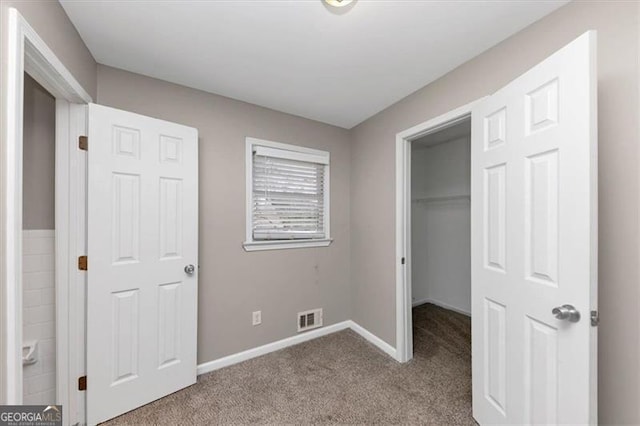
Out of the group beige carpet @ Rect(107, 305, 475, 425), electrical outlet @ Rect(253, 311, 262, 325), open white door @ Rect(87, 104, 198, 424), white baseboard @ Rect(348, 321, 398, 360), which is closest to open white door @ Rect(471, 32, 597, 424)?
beige carpet @ Rect(107, 305, 475, 425)

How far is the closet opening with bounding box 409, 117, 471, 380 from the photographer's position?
3.31 meters

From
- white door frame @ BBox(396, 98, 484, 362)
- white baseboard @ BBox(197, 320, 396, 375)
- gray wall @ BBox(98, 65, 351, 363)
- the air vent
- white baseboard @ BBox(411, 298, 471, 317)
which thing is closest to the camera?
gray wall @ BBox(98, 65, 351, 363)

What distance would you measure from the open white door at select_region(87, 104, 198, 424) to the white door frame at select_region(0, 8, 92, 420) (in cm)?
10

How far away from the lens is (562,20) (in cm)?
129

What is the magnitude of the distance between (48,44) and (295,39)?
120 cm

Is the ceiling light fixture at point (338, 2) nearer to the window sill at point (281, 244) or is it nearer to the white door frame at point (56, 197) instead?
the white door frame at point (56, 197)

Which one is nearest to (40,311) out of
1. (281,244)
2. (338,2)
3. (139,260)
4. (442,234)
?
(139,260)

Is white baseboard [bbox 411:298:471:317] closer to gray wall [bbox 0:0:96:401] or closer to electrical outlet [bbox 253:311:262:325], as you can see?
electrical outlet [bbox 253:311:262:325]

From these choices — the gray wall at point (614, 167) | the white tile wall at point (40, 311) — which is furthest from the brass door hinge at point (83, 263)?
the gray wall at point (614, 167)

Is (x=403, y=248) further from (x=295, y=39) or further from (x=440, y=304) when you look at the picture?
(x=440, y=304)

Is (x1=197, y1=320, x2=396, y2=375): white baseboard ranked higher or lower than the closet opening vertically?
lower

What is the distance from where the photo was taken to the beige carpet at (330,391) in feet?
5.40

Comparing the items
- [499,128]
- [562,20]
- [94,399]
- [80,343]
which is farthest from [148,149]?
[562,20]

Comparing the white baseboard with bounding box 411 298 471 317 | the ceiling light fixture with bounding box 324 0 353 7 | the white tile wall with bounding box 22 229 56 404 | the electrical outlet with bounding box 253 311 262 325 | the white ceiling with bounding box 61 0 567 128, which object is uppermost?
the white ceiling with bounding box 61 0 567 128
